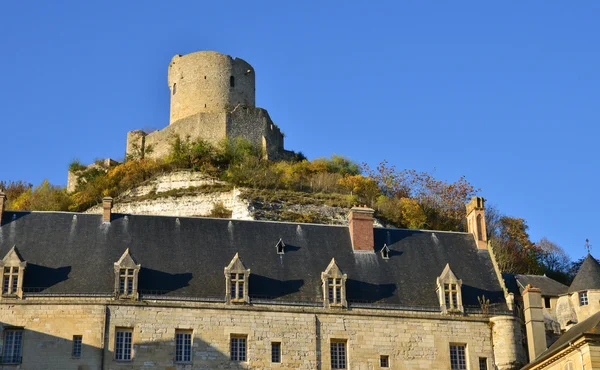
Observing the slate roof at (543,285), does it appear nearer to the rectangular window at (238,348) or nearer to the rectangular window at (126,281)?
the rectangular window at (238,348)

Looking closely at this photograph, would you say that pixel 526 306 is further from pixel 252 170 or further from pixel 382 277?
pixel 252 170

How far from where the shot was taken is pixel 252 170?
63250 millimetres

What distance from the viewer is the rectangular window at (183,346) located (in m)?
36.2

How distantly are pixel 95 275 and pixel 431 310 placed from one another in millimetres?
12408

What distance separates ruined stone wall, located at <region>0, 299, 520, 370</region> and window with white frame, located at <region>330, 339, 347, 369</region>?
0.67 feet

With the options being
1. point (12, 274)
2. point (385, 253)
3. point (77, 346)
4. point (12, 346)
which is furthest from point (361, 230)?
point (12, 346)

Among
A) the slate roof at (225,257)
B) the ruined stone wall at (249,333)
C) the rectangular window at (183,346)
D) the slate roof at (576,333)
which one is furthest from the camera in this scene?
the slate roof at (225,257)

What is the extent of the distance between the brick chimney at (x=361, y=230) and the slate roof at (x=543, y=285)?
Result: 21.3 feet

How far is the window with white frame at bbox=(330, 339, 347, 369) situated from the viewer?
37.2 metres

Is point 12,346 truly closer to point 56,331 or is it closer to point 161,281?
point 56,331

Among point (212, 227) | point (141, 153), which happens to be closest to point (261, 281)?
point (212, 227)

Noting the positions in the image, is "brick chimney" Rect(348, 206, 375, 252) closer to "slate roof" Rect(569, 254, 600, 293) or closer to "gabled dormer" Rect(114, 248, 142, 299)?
"slate roof" Rect(569, 254, 600, 293)

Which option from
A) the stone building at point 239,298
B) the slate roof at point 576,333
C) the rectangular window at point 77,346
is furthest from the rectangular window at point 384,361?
the rectangular window at point 77,346

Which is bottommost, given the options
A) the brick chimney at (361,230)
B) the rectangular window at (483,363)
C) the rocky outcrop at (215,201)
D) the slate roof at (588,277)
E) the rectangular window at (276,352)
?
the rectangular window at (483,363)
